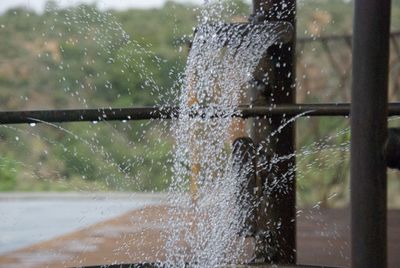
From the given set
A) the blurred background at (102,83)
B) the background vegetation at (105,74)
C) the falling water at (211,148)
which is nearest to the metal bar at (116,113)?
the falling water at (211,148)

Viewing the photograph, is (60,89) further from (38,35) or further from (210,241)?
(210,241)

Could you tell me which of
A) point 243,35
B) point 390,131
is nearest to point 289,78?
point 243,35

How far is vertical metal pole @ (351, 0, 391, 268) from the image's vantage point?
55 centimetres

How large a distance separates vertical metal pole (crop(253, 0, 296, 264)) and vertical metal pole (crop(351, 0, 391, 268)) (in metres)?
0.56

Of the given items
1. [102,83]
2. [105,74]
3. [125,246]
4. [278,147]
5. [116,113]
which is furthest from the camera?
[102,83]

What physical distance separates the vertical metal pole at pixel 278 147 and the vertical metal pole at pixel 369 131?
56cm

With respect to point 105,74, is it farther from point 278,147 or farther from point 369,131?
point 369,131

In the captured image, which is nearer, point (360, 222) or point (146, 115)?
point (360, 222)

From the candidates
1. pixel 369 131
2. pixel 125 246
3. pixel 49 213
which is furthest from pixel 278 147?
pixel 49 213

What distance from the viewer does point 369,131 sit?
22.3 inches

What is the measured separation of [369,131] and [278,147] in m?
0.63

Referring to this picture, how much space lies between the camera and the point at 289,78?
117cm

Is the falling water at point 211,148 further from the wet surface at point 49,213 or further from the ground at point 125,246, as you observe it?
the wet surface at point 49,213

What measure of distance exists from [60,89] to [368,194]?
6047 mm
